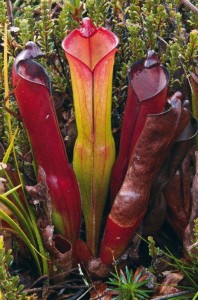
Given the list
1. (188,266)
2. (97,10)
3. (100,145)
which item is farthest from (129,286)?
(97,10)

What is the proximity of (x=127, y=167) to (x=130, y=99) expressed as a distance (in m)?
0.20

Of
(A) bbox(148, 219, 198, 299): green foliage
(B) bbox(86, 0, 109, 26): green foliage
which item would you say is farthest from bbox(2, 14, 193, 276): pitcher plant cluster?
(B) bbox(86, 0, 109, 26): green foliage

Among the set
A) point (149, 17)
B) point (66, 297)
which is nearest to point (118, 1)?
point (149, 17)

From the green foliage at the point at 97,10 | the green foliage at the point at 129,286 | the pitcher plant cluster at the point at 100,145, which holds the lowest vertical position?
the green foliage at the point at 129,286

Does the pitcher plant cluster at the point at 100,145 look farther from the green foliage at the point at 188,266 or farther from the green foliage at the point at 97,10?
the green foliage at the point at 97,10

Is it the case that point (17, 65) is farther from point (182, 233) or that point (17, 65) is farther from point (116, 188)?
point (182, 233)

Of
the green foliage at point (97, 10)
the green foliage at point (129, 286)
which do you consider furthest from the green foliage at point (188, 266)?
the green foliage at point (97, 10)

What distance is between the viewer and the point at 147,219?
158 centimetres

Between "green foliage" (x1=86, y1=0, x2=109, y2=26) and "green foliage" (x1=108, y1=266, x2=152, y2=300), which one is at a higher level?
"green foliage" (x1=86, y1=0, x2=109, y2=26)

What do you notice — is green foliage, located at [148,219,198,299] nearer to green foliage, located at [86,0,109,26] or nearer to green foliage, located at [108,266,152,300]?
green foliage, located at [108,266,152,300]

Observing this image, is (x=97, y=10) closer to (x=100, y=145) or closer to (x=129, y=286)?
(x=100, y=145)

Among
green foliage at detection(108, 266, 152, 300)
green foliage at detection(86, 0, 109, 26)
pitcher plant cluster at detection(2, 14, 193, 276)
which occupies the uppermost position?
green foliage at detection(86, 0, 109, 26)

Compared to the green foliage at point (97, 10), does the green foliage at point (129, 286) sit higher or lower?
lower

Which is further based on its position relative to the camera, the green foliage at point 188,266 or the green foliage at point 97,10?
the green foliage at point 97,10
